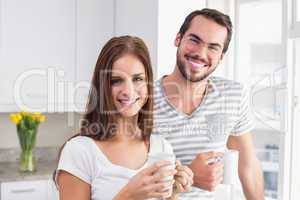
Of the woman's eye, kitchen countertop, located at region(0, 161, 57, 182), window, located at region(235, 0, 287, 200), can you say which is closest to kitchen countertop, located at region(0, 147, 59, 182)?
kitchen countertop, located at region(0, 161, 57, 182)

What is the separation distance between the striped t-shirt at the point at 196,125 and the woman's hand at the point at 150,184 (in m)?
0.29

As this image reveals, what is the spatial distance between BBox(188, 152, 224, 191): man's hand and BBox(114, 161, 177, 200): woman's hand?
0.21 m

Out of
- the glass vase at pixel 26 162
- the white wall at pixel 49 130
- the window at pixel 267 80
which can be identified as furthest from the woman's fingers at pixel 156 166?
the white wall at pixel 49 130

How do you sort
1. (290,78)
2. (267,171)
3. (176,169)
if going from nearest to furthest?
(176,169)
(290,78)
(267,171)

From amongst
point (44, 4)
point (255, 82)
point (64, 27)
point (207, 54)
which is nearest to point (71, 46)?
point (64, 27)

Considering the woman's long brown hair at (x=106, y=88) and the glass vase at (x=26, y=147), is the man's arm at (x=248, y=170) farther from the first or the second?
the glass vase at (x=26, y=147)

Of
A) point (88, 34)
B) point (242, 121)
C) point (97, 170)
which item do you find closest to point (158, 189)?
point (97, 170)

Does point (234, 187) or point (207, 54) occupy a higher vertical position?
point (207, 54)

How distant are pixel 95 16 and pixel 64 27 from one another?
0.68 feet

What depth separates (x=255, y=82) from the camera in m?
2.02

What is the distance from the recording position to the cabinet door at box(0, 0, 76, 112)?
2393 millimetres

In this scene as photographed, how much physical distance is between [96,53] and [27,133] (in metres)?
0.65

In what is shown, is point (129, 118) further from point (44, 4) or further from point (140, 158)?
point (44, 4)

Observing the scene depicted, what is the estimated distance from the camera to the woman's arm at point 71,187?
0.94 meters
